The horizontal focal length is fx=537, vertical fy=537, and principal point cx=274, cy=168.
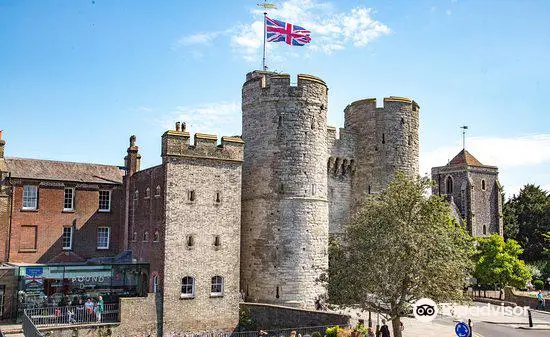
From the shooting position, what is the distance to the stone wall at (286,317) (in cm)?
2655

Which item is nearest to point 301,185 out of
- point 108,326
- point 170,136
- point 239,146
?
point 239,146

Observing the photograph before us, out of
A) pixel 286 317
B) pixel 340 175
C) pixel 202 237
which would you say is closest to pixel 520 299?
pixel 340 175

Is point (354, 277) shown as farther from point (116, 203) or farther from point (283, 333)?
point (116, 203)

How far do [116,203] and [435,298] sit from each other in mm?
23485

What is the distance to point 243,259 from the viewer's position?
107 feet

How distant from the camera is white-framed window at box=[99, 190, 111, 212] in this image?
124 feet

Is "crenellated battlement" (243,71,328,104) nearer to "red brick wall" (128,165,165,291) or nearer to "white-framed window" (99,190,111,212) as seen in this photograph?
"red brick wall" (128,165,165,291)

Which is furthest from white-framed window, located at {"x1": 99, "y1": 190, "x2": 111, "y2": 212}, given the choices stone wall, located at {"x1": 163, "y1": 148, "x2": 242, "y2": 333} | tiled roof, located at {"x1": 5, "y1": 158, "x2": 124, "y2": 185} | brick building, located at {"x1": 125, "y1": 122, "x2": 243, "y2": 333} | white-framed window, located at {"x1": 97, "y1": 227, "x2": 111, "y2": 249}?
stone wall, located at {"x1": 163, "y1": 148, "x2": 242, "y2": 333}

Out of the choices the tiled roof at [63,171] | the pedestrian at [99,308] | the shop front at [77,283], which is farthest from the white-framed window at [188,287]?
the tiled roof at [63,171]

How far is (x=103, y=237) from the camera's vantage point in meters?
37.6

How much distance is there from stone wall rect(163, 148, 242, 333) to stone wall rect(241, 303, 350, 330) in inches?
47.2

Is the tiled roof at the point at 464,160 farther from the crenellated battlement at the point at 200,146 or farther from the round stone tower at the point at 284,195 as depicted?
the crenellated battlement at the point at 200,146

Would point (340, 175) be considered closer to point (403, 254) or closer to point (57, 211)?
point (403, 254)

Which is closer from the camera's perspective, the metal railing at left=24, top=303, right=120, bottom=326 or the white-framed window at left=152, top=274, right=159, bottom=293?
the metal railing at left=24, top=303, right=120, bottom=326
